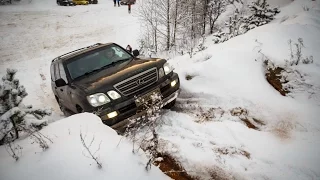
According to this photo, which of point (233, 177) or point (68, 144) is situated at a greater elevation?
point (68, 144)

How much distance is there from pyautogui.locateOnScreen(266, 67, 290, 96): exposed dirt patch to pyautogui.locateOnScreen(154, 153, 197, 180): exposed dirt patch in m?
3.41

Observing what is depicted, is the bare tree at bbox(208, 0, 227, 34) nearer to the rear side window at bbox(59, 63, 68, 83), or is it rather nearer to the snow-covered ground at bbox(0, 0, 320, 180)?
the snow-covered ground at bbox(0, 0, 320, 180)

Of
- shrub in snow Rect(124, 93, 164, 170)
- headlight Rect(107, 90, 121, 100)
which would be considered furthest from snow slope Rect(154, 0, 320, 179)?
headlight Rect(107, 90, 121, 100)

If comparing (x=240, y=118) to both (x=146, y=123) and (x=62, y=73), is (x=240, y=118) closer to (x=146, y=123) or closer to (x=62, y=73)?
(x=146, y=123)

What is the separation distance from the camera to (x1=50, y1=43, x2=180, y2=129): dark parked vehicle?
424 cm

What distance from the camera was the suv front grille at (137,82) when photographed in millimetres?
4344

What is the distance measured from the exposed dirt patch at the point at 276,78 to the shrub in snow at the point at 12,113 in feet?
17.1

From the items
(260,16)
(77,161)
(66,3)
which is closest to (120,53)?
(77,161)

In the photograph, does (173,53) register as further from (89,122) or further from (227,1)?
(89,122)

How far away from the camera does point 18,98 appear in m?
3.90

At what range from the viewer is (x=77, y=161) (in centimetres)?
285

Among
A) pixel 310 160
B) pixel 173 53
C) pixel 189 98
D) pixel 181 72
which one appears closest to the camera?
pixel 310 160

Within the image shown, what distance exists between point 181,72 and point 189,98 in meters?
1.06

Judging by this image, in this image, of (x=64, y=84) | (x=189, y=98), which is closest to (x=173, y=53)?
(x=189, y=98)
